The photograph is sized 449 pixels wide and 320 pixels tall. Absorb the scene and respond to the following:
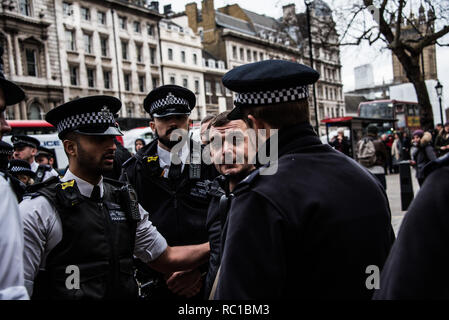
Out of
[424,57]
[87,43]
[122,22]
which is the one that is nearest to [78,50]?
[87,43]

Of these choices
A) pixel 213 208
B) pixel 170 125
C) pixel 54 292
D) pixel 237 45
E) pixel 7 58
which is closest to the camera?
pixel 54 292

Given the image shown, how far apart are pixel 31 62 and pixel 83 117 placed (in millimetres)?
35191

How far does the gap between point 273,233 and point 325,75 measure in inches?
2990

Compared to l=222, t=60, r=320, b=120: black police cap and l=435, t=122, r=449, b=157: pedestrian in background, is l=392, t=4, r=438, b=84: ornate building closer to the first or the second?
l=435, t=122, r=449, b=157: pedestrian in background

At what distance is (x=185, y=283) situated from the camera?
3230 millimetres

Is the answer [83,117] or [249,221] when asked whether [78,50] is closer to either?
[83,117]

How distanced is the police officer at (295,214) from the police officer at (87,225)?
3.42ft

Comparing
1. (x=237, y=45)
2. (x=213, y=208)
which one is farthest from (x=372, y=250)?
(x=237, y=45)

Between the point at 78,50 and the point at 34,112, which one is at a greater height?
the point at 78,50

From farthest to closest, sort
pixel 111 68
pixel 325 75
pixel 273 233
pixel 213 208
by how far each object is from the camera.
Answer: pixel 325 75 < pixel 111 68 < pixel 213 208 < pixel 273 233

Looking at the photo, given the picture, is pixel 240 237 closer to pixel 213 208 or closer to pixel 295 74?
pixel 295 74

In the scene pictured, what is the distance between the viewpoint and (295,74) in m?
1.90

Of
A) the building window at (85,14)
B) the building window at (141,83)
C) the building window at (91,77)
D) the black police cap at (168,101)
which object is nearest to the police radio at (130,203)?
the black police cap at (168,101)

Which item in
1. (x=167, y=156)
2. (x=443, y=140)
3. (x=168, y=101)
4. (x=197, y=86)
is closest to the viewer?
(x=167, y=156)
